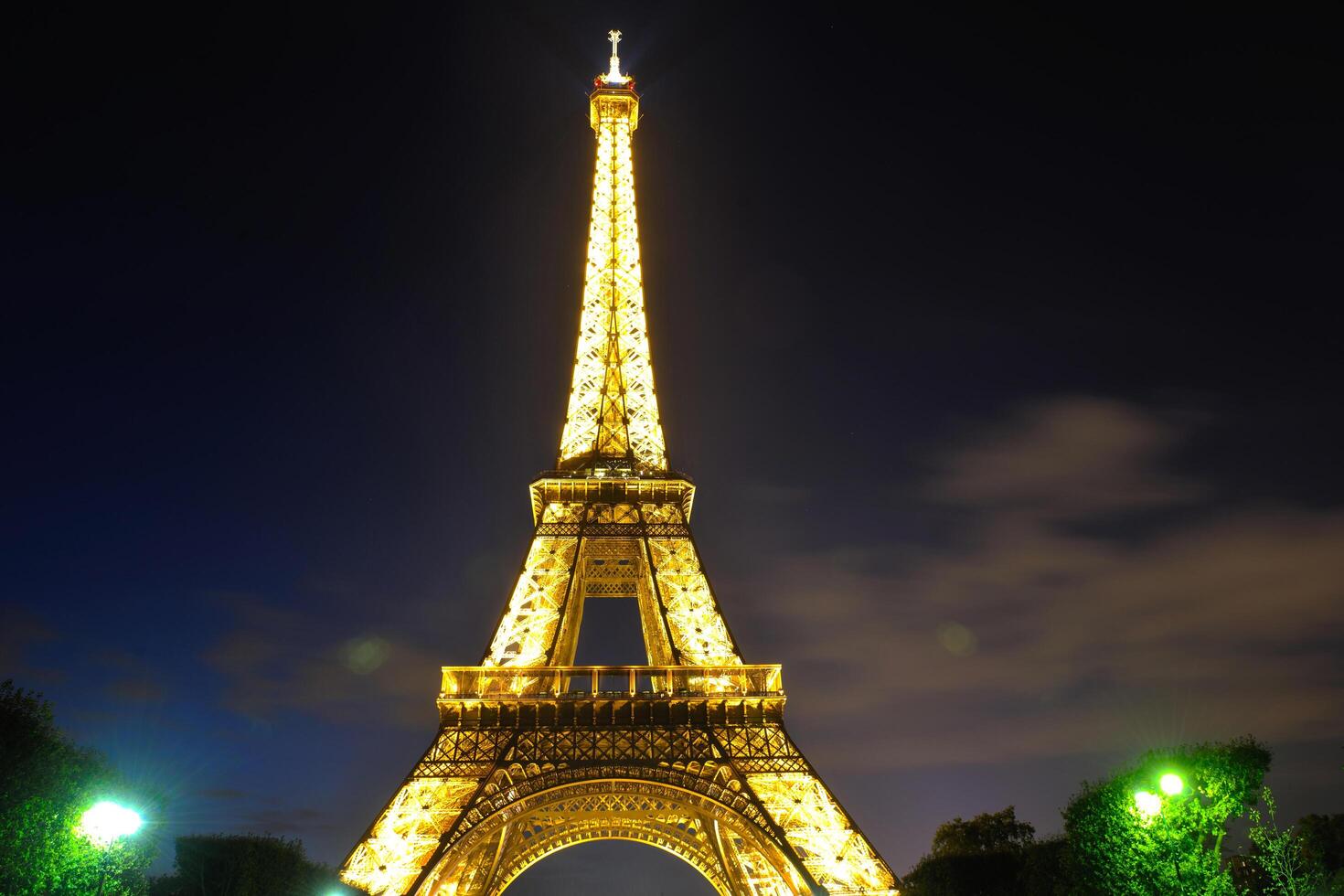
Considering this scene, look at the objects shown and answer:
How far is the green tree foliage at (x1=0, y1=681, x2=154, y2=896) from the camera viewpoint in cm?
1612

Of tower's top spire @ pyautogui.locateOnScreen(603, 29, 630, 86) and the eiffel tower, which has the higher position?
tower's top spire @ pyautogui.locateOnScreen(603, 29, 630, 86)

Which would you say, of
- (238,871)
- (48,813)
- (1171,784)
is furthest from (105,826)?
(1171,784)

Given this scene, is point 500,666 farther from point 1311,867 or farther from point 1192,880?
point 1311,867

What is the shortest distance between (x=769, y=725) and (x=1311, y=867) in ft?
66.5

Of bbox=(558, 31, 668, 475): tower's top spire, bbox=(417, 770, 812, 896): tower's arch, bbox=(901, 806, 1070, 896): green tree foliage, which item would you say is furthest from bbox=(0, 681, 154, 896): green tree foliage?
bbox=(901, 806, 1070, 896): green tree foliage

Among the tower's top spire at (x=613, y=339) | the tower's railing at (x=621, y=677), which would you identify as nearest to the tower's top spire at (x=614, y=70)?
the tower's top spire at (x=613, y=339)

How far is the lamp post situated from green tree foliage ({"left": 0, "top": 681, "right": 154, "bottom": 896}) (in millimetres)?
69

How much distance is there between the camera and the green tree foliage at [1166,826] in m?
20.4

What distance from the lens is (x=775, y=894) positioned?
1339 inches

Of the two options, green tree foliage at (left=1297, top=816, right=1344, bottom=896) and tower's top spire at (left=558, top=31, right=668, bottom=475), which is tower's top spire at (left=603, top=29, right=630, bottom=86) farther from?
green tree foliage at (left=1297, top=816, right=1344, bottom=896)

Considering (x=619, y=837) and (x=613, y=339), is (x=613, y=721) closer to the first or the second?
(x=619, y=837)

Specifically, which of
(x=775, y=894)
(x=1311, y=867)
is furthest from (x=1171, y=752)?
(x=775, y=894)

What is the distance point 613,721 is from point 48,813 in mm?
13700

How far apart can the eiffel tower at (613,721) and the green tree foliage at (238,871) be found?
2301 mm
